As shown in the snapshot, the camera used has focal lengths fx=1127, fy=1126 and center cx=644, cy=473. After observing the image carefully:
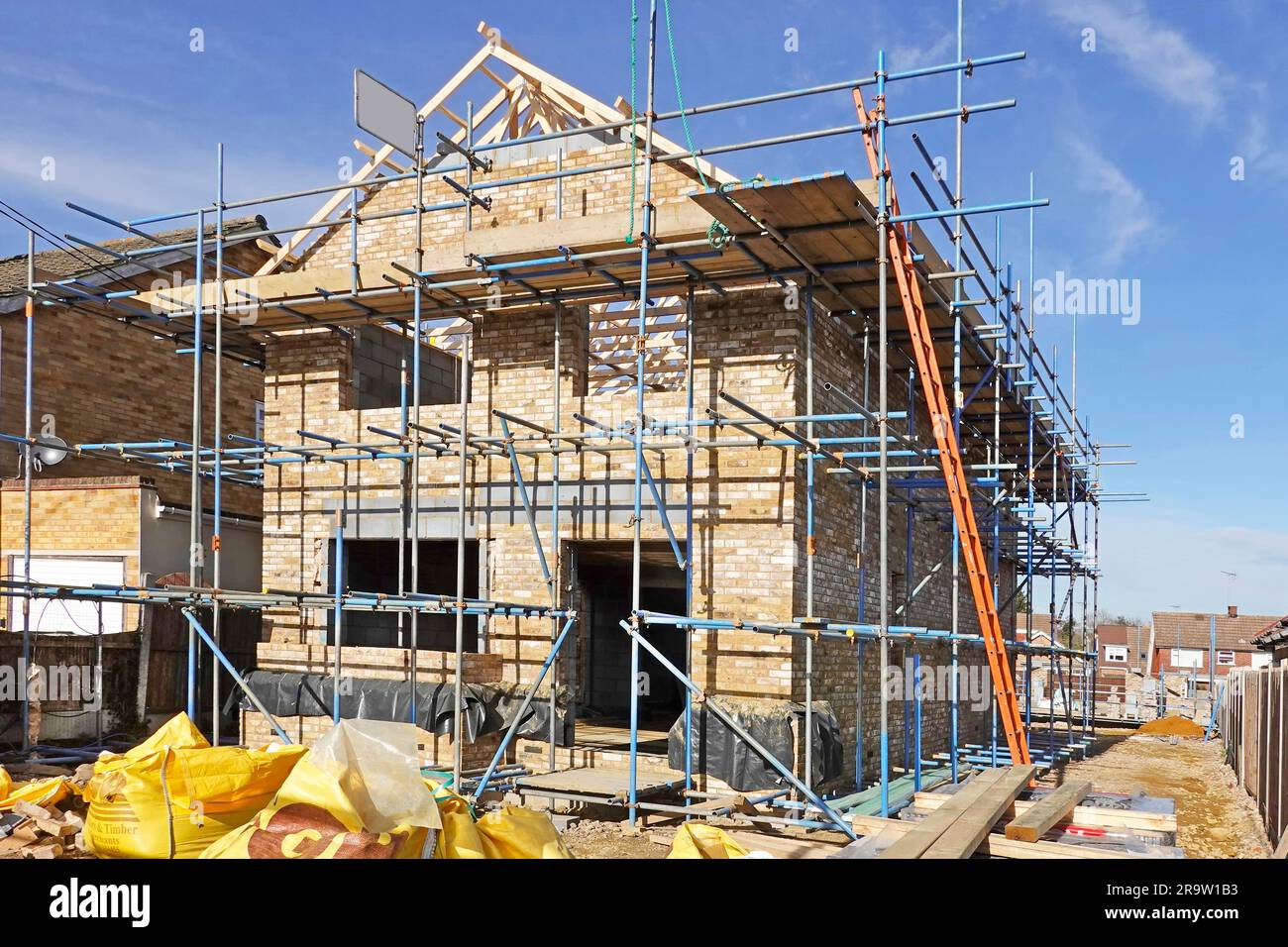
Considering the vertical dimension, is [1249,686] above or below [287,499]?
below

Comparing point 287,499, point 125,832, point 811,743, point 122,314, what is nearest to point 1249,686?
point 811,743

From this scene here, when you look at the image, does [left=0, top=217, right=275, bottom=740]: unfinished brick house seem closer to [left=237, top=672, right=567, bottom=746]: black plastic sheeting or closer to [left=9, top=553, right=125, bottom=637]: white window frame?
[left=9, top=553, right=125, bottom=637]: white window frame

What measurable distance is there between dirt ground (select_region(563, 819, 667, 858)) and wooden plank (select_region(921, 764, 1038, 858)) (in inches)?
112

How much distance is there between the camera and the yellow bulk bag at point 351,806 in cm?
526

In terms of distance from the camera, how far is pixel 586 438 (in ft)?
36.8

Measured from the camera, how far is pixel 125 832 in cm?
706

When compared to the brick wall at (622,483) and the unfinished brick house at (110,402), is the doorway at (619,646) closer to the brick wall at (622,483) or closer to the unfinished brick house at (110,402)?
the brick wall at (622,483)

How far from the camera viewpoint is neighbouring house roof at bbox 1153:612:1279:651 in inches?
2180

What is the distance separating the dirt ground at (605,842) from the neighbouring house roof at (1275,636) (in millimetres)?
17174

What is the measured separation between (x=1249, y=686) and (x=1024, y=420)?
4.48m

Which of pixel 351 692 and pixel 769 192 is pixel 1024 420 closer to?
pixel 769 192

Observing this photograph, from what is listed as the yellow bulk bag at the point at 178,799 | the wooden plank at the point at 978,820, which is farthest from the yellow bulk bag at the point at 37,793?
the wooden plank at the point at 978,820

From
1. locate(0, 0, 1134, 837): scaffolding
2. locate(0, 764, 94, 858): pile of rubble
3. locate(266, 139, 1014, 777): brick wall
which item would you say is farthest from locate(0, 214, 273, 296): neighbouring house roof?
locate(0, 764, 94, 858): pile of rubble
